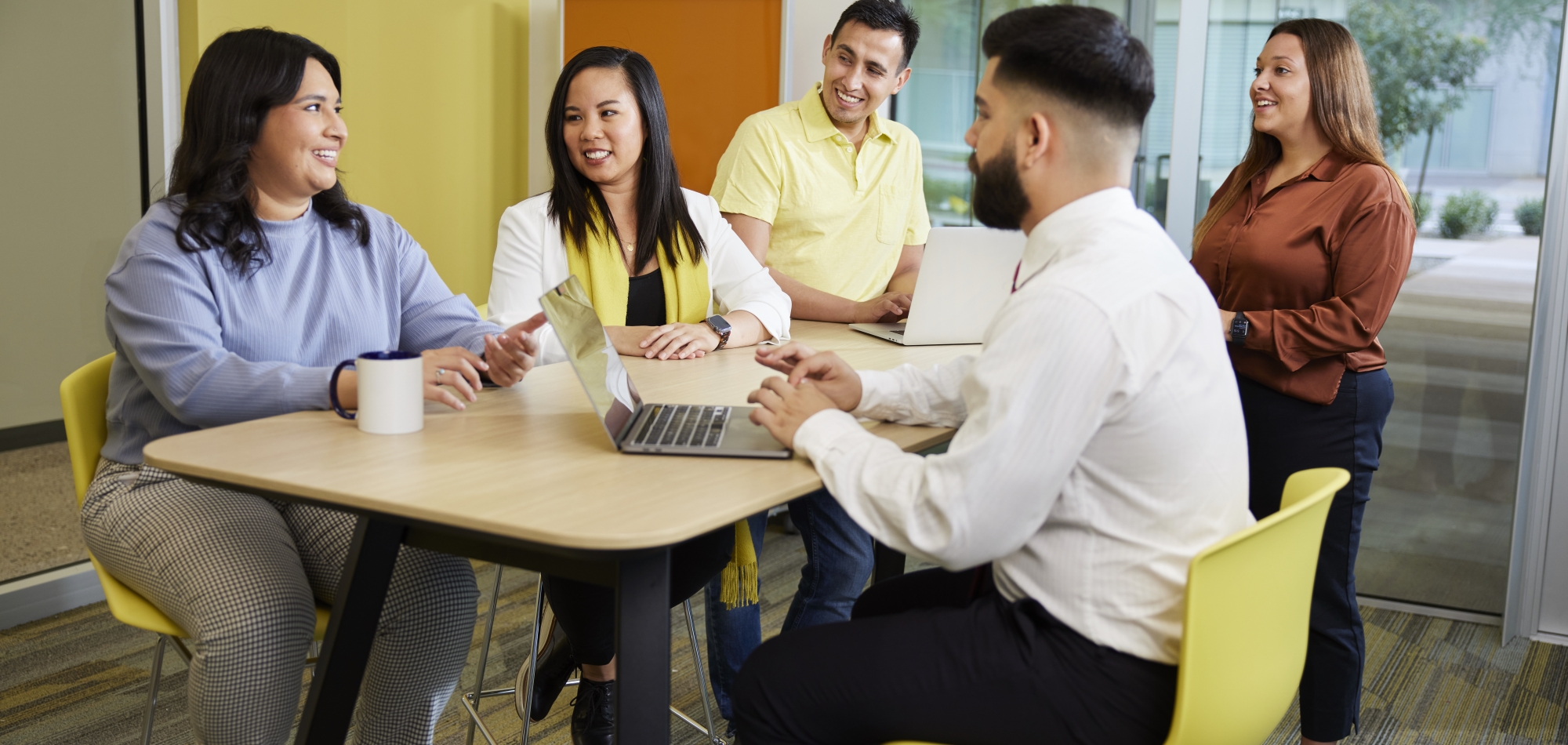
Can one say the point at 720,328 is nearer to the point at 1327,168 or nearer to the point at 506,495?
the point at 506,495

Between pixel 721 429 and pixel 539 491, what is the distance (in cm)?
32

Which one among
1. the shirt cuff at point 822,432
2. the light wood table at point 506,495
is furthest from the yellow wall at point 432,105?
the shirt cuff at point 822,432

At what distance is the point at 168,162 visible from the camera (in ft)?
10.0

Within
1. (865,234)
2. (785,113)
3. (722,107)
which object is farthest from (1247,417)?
(722,107)

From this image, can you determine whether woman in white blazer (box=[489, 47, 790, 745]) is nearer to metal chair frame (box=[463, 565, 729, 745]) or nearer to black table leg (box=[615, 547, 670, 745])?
metal chair frame (box=[463, 565, 729, 745])

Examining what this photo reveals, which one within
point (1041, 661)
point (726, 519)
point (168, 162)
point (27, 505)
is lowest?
point (27, 505)

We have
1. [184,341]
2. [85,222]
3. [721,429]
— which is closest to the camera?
[721,429]

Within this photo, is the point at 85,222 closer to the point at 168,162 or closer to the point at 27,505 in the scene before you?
the point at 168,162

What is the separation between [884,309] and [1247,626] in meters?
1.43

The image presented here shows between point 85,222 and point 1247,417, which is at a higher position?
point 85,222

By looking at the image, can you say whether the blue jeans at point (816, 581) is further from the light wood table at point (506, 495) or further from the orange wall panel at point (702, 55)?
the orange wall panel at point (702, 55)

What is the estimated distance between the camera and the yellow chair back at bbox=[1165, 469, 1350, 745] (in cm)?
118

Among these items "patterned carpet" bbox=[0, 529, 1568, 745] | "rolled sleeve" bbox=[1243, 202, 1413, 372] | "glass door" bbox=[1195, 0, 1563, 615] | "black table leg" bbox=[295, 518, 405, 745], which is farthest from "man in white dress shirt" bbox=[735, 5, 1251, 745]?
"glass door" bbox=[1195, 0, 1563, 615]

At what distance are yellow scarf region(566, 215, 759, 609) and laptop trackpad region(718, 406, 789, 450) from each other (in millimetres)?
530
